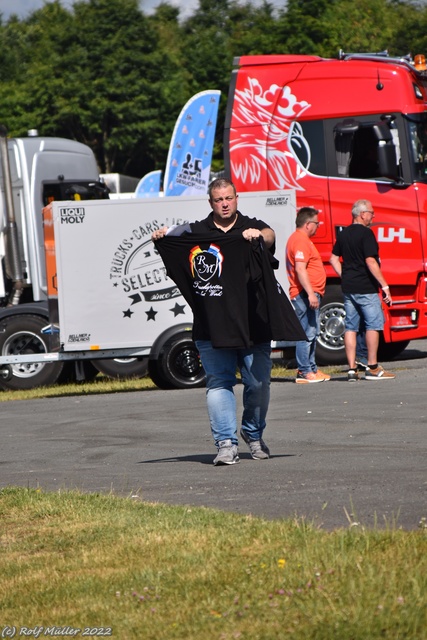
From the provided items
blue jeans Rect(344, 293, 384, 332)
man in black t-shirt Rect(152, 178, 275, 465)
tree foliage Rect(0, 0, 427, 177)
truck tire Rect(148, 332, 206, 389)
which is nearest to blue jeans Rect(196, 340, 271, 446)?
man in black t-shirt Rect(152, 178, 275, 465)

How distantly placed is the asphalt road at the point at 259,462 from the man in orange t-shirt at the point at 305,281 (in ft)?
1.09

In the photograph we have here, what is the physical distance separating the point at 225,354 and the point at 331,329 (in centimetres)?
862

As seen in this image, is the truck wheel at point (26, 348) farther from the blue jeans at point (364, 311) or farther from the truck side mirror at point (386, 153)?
the truck side mirror at point (386, 153)

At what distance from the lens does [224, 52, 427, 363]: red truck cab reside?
16.3m

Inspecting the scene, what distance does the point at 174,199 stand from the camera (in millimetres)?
15125

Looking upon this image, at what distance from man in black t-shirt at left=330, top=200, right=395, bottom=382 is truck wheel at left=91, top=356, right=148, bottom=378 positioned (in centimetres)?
339

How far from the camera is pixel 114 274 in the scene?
1509 centimetres

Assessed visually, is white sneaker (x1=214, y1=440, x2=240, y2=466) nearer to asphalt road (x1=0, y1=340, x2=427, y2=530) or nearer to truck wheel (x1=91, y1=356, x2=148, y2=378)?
asphalt road (x1=0, y1=340, x2=427, y2=530)

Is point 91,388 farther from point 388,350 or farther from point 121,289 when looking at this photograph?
point 388,350

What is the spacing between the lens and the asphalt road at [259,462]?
21.7 feet

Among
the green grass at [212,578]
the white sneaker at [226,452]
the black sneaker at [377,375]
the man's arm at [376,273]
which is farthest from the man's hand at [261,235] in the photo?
the black sneaker at [377,375]

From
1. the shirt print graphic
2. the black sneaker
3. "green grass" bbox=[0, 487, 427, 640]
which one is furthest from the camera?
the black sneaker

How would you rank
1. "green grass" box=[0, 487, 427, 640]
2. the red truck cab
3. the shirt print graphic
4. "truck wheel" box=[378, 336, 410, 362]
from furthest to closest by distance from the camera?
"truck wheel" box=[378, 336, 410, 362]
the red truck cab
the shirt print graphic
"green grass" box=[0, 487, 427, 640]

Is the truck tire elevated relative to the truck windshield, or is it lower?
lower
